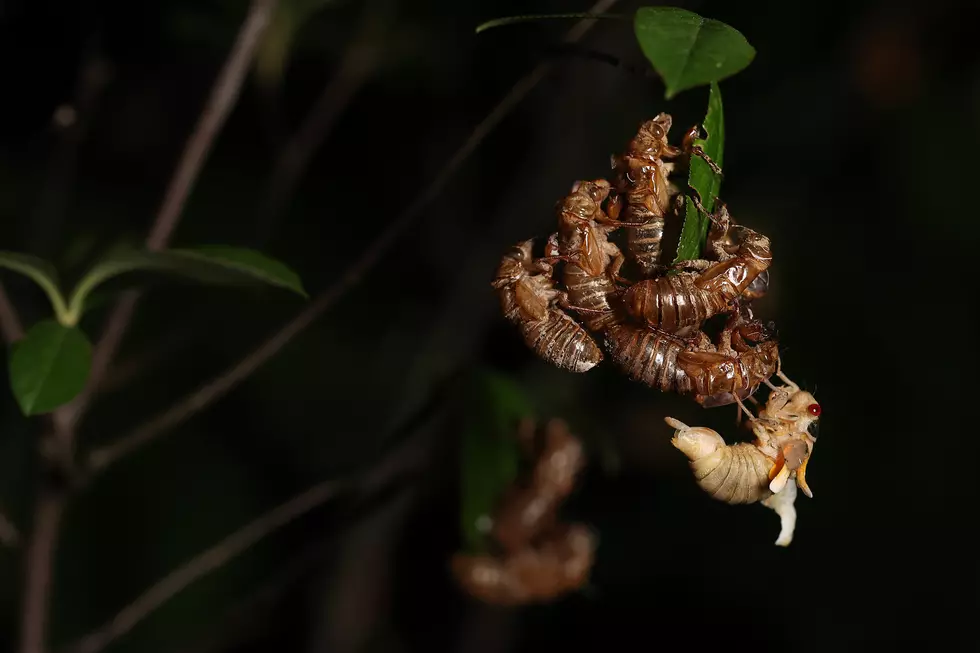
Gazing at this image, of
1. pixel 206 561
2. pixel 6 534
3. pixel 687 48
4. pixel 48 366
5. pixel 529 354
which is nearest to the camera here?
pixel 687 48

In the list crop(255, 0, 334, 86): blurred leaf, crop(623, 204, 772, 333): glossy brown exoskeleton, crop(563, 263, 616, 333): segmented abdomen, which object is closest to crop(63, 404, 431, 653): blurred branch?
crop(563, 263, 616, 333): segmented abdomen

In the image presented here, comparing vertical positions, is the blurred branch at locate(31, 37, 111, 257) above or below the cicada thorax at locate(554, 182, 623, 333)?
below

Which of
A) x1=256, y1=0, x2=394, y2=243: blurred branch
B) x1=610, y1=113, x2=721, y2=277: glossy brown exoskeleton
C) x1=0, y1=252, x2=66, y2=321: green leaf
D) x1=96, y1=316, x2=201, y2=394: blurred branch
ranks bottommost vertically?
x1=96, y1=316, x2=201, y2=394: blurred branch

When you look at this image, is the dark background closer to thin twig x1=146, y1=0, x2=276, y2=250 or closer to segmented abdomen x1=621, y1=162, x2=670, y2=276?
thin twig x1=146, y1=0, x2=276, y2=250

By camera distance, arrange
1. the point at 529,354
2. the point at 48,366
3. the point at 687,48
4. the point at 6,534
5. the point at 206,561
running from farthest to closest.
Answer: the point at 529,354 < the point at 206,561 < the point at 6,534 < the point at 48,366 < the point at 687,48

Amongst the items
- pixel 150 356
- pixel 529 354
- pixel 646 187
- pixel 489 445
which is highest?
pixel 646 187

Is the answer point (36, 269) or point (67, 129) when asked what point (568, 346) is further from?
point (67, 129)

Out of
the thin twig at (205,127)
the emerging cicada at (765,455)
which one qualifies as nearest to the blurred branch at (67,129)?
the thin twig at (205,127)

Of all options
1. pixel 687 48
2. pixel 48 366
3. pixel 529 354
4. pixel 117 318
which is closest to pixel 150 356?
pixel 117 318
